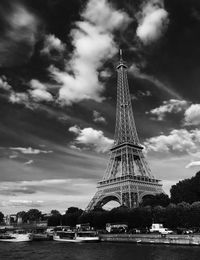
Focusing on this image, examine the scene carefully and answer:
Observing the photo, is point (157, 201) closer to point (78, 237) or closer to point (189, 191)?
point (189, 191)

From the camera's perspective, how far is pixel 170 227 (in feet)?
315

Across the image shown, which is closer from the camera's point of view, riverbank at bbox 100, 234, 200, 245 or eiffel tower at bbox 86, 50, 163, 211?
riverbank at bbox 100, 234, 200, 245

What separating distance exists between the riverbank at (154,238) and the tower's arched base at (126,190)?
24.3 meters

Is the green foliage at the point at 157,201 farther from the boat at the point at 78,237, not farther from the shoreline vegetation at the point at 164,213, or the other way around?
the boat at the point at 78,237

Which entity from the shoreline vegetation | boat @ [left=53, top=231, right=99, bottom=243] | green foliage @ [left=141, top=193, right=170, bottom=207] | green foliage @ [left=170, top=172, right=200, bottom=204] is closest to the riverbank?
boat @ [left=53, top=231, right=99, bottom=243]

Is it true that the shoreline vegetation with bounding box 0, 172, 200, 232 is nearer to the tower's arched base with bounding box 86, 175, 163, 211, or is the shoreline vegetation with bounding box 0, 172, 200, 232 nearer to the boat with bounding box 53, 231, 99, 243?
the tower's arched base with bounding box 86, 175, 163, 211

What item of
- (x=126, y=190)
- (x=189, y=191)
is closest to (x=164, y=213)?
(x=189, y=191)

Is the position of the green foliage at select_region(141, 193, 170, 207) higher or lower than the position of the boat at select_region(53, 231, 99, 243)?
higher

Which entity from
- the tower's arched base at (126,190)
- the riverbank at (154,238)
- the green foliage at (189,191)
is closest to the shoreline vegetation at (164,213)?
the green foliage at (189,191)

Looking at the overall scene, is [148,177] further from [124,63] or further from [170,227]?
[124,63]

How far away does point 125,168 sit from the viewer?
5002 inches

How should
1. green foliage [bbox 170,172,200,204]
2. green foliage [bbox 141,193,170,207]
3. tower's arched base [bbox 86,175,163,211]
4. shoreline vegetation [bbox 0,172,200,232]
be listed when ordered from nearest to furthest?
shoreline vegetation [bbox 0,172,200,232], green foliage [bbox 170,172,200,204], green foliage [bbox 141,193,170,207], tower's arched base [bbox 86,175,163,211]

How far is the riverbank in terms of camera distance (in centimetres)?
6875

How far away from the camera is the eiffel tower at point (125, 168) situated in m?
118
